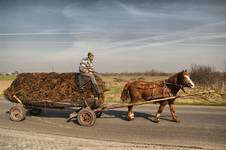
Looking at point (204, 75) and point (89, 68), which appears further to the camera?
point (204, 75)

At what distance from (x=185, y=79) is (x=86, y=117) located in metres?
3.93

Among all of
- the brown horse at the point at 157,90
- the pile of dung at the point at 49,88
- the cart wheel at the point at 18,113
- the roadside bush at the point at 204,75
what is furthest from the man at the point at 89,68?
the roadside bush at the point at 204,75

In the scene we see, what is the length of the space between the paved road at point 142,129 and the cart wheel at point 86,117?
220 mm

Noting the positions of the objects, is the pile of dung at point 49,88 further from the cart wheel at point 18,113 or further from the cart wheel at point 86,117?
the cart wheel at point 86,117

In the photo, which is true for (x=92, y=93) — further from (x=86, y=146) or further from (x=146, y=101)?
(x=86, y=146)

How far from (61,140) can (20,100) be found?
487 centimetres

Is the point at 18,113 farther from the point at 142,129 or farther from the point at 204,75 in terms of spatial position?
the point at 204,75

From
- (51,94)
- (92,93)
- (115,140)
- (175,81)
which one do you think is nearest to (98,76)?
(92,93)

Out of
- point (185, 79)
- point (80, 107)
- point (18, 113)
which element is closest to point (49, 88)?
point (80, 107)

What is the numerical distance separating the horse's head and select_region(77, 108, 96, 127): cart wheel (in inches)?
138

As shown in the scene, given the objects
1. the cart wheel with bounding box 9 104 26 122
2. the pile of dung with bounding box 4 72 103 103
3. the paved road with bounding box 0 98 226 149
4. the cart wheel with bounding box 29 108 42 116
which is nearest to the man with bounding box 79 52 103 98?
the pile of dung with bounding box 4 72 103 103

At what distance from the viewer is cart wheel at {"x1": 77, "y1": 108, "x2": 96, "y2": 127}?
1219 centimetres

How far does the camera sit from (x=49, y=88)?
13328mm

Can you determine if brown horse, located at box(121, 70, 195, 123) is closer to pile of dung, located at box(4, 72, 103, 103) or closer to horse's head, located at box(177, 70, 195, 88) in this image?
horse's head, located at box(177, 70, 195, 88)
